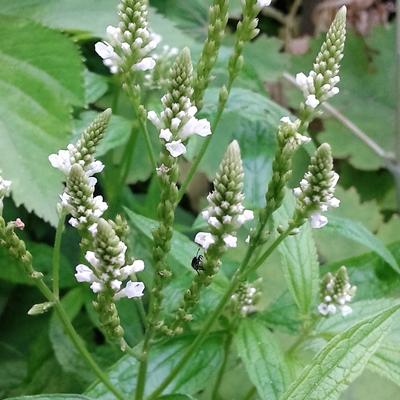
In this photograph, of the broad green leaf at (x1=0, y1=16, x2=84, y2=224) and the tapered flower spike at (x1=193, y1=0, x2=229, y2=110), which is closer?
the tapered flower spike at (x1=193, y1=0, x2=229, y2=110)

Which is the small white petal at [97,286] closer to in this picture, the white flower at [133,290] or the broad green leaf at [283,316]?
the white flower at [133,290]

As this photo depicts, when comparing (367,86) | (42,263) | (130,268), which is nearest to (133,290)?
(130,268)

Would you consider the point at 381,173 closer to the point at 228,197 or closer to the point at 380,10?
the point at 380,10

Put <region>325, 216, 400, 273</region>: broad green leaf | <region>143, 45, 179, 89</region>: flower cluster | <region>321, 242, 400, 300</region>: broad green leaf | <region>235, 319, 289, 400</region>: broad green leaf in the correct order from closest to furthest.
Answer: <region>235, 319, 289, 400</region>: broad green leaf → <region>325, 216, 400, 273</region>: broad green leaf → <region>321, 242, 400, 300</region>: broad green leaf → <region>143, 45, 179, 89</region>: flower cluster

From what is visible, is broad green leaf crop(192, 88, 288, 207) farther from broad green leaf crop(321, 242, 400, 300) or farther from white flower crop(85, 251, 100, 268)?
white flower crop(85, 251, 100, 268)

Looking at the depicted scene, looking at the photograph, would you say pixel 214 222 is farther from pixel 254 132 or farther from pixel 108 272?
pixel 254 132

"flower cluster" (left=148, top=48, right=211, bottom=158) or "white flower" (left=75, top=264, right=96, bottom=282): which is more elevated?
"flower cluster" (left=148, top=48, right=211, bottom=158)

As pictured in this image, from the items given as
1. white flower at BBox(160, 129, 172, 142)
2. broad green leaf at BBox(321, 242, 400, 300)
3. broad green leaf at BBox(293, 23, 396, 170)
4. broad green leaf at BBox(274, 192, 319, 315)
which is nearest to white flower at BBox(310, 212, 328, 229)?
white flower at BBox(160, 129, 172, 142)
